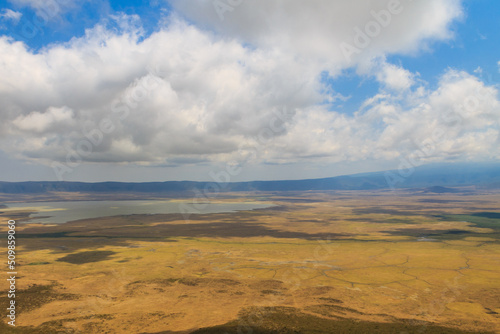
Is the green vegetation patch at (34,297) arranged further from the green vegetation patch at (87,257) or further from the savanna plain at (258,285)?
the green vegetation patch at (87,257)

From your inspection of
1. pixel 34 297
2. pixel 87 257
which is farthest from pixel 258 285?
pixel 87 257

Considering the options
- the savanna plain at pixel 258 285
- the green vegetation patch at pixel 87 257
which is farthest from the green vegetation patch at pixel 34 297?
the green vegetation patch at pixel 87 257

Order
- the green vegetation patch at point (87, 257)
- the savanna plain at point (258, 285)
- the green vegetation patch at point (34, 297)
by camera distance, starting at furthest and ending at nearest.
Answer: the green vegetation patch at point (87, 257) < the green vegetation patch at point (34, 297) < the savanna plain at point (258, 285)

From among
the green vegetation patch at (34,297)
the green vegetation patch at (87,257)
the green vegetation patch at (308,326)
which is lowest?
the green vegetation patch at (87,257)

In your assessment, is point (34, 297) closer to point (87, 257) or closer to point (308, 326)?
point (87, 257)

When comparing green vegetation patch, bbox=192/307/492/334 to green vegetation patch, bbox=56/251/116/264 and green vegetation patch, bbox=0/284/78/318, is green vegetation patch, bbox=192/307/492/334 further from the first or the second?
green vegetation patch, bbox=56/251/116/264

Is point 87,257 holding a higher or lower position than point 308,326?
lower

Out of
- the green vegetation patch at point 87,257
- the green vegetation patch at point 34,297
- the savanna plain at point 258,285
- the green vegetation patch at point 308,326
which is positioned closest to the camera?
the green vegetation patch at point 308,326
